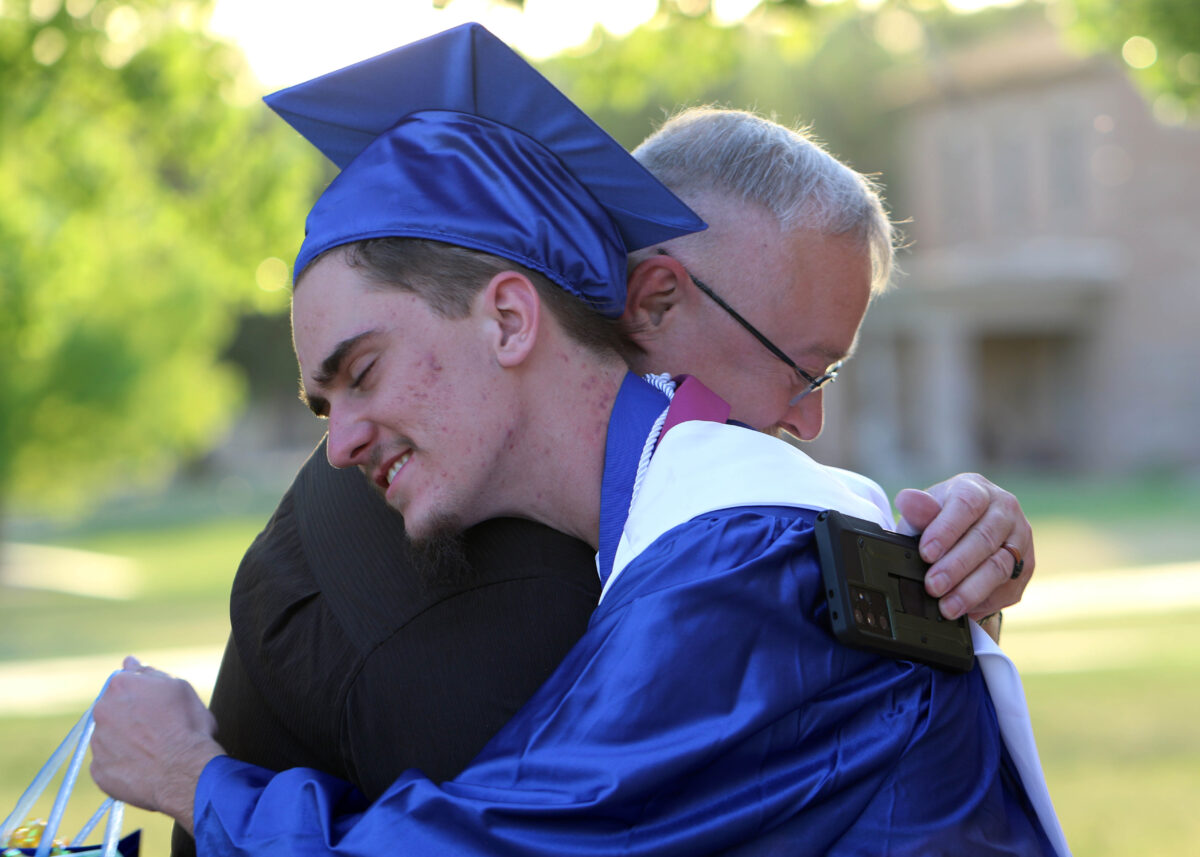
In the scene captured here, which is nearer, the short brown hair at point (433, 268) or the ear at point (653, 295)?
the short brown hair at point (433, 268)

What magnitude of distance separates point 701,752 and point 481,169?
923mm

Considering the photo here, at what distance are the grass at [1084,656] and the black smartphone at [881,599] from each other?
16.0 ft

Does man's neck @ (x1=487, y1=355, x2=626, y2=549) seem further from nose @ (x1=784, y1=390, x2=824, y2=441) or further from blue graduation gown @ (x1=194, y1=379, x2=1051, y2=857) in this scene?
nose @ (x1=784, y1=390, x2=824, y2=441)

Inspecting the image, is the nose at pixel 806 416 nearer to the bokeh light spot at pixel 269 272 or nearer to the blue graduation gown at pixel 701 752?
the blue graduation gown at pixel 701 752

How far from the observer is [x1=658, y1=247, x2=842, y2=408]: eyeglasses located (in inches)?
91.9

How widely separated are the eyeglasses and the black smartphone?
0.63 meters

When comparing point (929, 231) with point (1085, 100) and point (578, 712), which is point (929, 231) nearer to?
point (1085, 100)

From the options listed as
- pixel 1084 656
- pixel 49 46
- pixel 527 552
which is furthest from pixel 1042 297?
pixel 527 552

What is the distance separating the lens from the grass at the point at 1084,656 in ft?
22.7

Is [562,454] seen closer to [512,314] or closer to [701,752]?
[512,314]

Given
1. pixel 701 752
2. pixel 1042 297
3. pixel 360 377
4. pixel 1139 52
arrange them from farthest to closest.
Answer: pixel 1042 297
pixel 1139 52
pixel 360 377
pixel 701 752

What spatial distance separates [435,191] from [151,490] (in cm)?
5138

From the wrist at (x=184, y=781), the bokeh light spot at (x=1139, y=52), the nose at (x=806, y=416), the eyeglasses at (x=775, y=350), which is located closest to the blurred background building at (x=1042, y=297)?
the bokeh light spot at (x=1139, y=52)

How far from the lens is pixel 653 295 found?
2.32 metres
